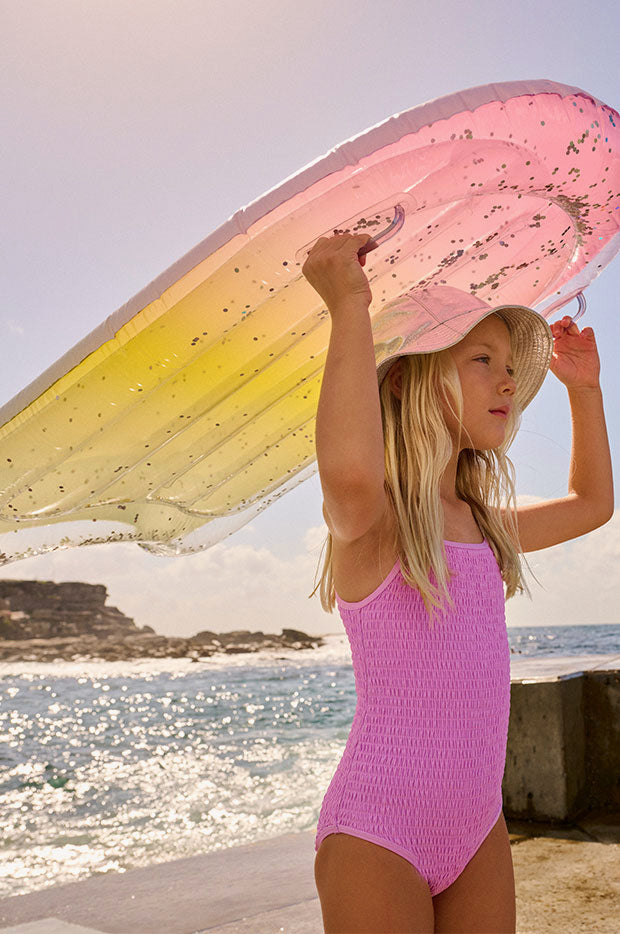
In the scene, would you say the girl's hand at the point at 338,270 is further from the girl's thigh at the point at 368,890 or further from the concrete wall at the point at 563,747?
the concrete wall at the point at 563,747

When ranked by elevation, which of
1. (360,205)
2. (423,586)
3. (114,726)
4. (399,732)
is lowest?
(114,726)

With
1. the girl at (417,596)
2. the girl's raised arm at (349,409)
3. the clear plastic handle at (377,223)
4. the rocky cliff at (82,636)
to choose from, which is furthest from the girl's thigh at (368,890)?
the rocky cliff at (82,636)

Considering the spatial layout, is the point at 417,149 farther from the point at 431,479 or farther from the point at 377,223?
the point at 431,479

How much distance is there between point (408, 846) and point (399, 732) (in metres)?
0.19

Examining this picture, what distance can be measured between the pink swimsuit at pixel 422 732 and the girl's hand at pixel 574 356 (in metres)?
0.74

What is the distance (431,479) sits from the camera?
1.59 metres

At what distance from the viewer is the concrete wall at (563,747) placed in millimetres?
4215

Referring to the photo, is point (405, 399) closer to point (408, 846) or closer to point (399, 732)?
point (399, 732)

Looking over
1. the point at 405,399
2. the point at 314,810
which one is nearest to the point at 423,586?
the point at 405,399

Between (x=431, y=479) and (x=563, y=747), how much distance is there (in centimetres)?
320

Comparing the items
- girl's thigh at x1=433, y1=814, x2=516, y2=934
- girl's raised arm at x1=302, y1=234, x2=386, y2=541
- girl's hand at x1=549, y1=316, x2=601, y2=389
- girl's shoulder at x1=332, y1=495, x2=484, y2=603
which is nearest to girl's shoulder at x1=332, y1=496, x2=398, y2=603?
girl's shoulder at x1=332, y1=495, x2=484, y2=603

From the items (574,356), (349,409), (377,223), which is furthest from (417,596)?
(574,356)

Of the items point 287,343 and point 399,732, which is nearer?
point 399,732

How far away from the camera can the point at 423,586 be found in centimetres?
147
